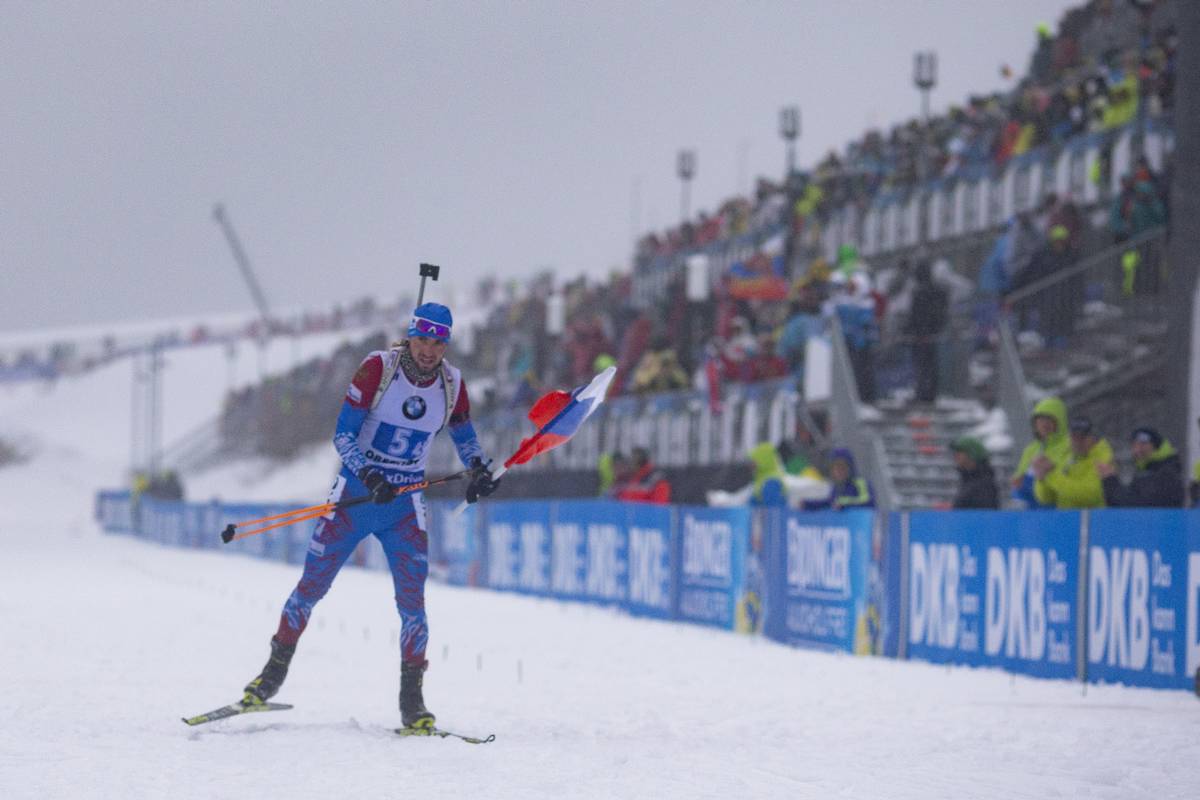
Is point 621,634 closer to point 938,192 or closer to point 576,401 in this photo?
point 576,401

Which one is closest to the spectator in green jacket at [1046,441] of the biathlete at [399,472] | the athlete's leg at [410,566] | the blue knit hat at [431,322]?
the biathlete at [399,472]

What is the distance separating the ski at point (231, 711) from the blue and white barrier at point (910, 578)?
5190mm

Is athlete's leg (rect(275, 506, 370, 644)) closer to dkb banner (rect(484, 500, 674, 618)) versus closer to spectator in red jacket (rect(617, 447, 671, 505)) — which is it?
dkb banner (rect(484, 500, 674, 618))

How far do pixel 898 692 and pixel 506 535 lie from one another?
11.4m

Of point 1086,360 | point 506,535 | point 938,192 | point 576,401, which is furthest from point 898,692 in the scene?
point 938,192

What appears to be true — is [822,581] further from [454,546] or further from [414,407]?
[454,546]

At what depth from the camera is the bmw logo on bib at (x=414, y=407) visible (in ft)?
28.4

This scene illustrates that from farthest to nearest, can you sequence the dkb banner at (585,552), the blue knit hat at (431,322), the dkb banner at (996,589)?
1. the dkb banner at (585,552)
2. the dkb banner at (996,589)
3. the blue knit hat at (431,322)

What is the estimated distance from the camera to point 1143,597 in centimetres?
1088

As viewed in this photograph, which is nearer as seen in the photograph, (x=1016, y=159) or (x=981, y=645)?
(x=981, y=645)

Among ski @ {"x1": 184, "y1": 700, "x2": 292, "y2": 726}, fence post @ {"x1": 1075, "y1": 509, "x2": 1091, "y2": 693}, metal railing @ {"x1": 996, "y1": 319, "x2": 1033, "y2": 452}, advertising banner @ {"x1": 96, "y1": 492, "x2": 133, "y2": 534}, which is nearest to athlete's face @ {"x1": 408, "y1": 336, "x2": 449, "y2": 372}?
ski @ {"x1": 184, "y1": 700, "x2": 292, "y2": 726}

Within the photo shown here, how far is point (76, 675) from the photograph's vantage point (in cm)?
1089

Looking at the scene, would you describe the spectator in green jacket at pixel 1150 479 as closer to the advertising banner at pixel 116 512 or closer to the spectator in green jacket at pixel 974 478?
the spectator in green jacket at pixel 974 478

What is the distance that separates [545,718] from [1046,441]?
16.5 feet
